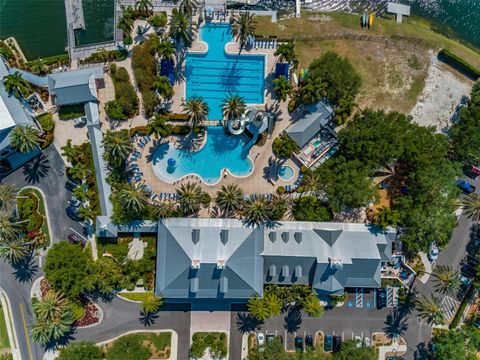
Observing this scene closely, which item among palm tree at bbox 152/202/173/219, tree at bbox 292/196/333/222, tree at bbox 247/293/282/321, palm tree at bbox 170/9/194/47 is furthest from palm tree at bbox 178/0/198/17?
tree at bbox 247/293/282/321

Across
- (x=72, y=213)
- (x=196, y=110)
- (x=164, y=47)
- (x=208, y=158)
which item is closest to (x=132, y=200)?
(x=72, y=213)

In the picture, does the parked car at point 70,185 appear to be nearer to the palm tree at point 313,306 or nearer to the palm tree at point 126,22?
the palm tree at point 126,22

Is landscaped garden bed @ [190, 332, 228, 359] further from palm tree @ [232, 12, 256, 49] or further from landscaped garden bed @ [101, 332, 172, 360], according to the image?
palm tree @ [232, 12, 256, 49]

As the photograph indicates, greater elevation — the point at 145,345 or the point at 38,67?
the point at 38,67

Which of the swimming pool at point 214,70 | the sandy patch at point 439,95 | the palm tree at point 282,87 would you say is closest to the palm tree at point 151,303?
the swimming pool at point 214,70

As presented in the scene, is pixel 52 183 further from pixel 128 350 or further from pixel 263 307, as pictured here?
pixel 263 307

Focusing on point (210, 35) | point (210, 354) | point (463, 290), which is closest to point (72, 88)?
point (210, 35)
